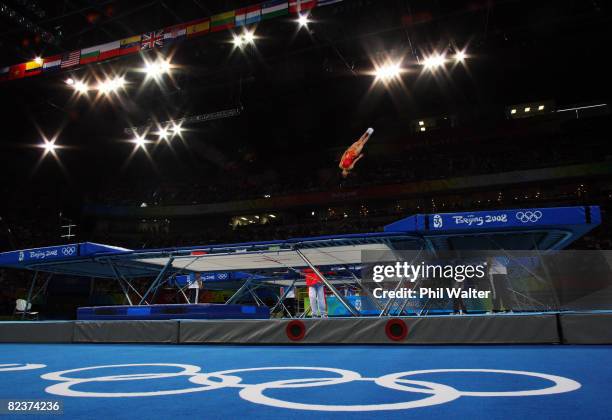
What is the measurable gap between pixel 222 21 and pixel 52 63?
6712 mm

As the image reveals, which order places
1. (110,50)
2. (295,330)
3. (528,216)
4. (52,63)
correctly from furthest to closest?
(52,63)
(110,50)
(295,330)
(528,216)

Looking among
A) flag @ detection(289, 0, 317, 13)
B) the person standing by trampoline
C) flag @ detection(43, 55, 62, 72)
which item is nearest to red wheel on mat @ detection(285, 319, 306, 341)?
the person standing by trampoline

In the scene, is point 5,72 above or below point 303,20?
below

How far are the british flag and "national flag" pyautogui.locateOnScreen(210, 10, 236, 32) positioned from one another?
5.84ft

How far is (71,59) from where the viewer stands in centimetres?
1429

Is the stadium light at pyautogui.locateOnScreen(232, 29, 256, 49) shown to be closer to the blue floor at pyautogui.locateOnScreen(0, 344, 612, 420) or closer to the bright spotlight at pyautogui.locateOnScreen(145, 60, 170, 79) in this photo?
the bright spotlight at pyautogui.locateOnScreen(145, 60, 170, 79)

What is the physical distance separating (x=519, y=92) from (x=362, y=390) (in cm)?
3185

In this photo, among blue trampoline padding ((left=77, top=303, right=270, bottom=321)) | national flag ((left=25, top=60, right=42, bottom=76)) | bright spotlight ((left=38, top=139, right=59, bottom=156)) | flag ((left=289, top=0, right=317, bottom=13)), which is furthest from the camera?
bright spotlight ((left=38, top=139, right=59, bottom=156))

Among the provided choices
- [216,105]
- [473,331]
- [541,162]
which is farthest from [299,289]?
[541,162]

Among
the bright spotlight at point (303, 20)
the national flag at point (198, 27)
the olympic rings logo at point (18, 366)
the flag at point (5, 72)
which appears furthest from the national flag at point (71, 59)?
the olympic rings logo at point (18, 366)

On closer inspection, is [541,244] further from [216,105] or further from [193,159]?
[193,159]

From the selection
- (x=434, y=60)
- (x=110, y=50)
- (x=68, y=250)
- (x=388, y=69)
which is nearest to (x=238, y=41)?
(x=110, y=50)

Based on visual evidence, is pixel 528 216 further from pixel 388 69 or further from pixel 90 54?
pixel 90 54

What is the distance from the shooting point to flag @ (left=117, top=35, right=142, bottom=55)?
13.4m
